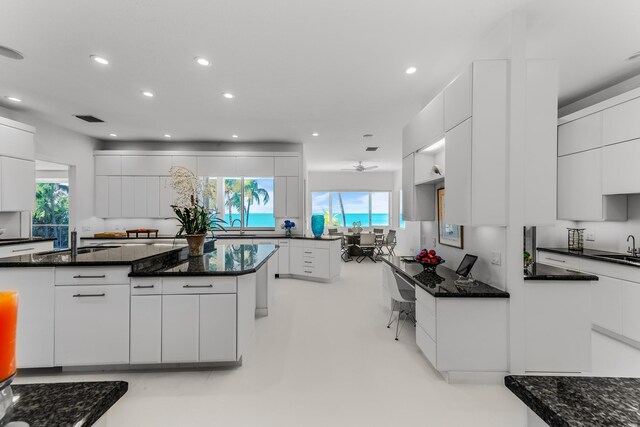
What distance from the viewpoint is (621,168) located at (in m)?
3.27

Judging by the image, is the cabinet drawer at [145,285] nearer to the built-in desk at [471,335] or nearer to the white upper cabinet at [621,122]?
the built-in desk at [471,335]

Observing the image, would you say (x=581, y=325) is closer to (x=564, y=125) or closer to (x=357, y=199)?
(x=564, y=125)

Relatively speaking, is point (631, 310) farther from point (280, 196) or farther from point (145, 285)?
point (280, 196)

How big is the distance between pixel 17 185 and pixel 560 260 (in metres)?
7.88

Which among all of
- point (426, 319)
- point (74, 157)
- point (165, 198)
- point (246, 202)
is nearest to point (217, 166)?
point (246, 202)

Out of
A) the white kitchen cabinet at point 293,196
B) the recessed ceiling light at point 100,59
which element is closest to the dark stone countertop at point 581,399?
the recessed ceiling light at point 100,59

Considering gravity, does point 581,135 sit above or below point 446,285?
above

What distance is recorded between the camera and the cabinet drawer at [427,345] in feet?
8.07

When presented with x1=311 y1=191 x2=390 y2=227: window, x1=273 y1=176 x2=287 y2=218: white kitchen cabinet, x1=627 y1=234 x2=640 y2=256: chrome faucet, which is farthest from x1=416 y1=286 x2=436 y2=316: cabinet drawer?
x1=311 y1=191 x2=390 y2=227: window

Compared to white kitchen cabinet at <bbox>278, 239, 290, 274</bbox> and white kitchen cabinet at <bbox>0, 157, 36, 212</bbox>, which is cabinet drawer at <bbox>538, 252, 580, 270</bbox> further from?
white kitchen cabinet at <bbox>0, 157, 36, 212</bbox>

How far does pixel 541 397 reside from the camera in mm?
703

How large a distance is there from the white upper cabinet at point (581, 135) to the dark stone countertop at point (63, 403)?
4.92 metres

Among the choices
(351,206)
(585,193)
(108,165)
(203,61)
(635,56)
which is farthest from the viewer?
(351,206)

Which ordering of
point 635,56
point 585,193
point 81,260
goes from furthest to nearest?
point 585,193 < point 635,56 < point 81,260
